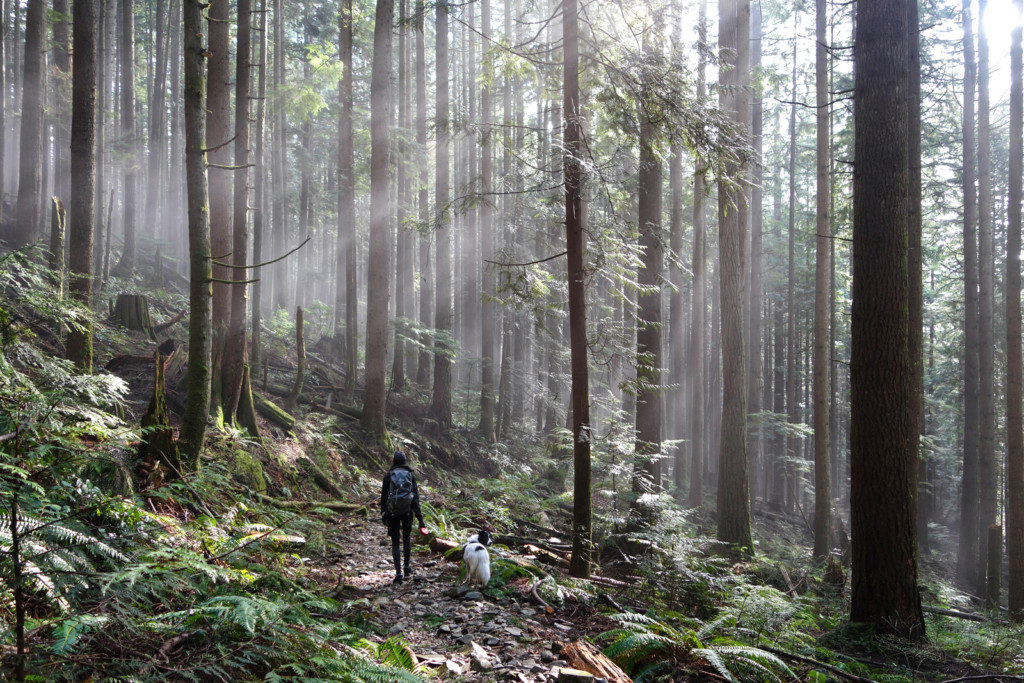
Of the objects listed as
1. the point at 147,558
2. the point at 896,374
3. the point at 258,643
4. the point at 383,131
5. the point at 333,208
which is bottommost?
the point at 258,643

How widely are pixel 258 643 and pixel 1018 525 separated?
14.8 meters

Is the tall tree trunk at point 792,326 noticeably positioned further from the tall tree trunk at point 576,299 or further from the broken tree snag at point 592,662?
the broken tree snag at point 592,662

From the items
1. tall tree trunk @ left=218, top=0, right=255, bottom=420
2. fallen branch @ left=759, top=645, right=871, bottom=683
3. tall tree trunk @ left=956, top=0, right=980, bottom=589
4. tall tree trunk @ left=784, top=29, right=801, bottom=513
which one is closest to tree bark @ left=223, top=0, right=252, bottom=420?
tall tree trunk @ left=218, top=0, right=255, bottom=420

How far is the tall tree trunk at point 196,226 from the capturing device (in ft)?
23.1

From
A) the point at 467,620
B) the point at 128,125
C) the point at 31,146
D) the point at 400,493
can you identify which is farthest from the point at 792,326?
the point at 128,125

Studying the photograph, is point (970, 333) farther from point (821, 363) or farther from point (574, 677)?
point (574, 677)

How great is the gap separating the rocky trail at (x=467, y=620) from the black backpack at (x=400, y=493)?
2.66 feet

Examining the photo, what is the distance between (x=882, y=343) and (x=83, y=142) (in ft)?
38.3

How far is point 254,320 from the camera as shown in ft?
54.2

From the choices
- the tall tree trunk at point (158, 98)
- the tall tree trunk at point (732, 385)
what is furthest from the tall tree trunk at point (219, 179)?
the tall tree trunk at point (158, 98)

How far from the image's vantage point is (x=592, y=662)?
4098 mm

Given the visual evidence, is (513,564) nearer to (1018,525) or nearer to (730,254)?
(730,254)

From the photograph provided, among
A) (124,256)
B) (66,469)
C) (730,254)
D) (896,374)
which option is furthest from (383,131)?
(124,256)

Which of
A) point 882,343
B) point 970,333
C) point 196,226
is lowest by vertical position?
point 882,343
